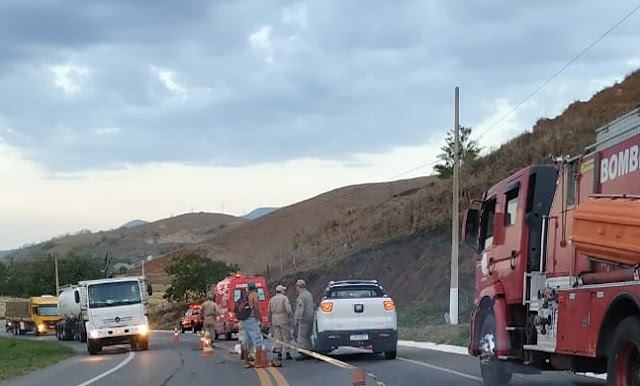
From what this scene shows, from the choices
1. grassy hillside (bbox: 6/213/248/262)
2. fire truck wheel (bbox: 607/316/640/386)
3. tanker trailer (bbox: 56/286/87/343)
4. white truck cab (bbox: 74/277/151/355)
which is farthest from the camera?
grassy hillside (bbox: 6/213/248/262)

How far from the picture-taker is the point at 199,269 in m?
74.6

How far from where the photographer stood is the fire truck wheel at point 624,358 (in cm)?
976

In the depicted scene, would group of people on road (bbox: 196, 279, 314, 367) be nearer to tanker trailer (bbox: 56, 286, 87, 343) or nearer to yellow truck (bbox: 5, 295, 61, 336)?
tanker trailer (bbox: 56, 286, 87, 343)

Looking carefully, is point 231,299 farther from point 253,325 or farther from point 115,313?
point 253,325

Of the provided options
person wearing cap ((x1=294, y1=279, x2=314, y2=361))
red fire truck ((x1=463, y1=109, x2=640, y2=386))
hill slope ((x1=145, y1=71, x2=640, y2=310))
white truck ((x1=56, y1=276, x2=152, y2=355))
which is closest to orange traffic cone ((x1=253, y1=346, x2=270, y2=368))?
person wearing cap ((x1=294, y1=279, x2=314, y2=361))

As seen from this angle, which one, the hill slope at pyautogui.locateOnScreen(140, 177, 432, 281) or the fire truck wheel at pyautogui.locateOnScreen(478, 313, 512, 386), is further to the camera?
the hill slope at pyautogui.locateOnScreen(140, 177, 432, 281)

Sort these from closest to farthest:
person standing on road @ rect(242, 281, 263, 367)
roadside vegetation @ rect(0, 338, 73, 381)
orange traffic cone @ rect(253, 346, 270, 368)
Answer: person standing on road @ rect(242, 281, 263, 367), orange traffic cone @ rect(253, 346, 270, 368), roadside vegetation @ rect(0, 338, 73, 381)

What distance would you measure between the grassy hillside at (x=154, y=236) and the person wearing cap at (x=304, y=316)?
131 m

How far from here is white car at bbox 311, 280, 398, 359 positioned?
20781 millimetres

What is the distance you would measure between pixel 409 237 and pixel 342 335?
3553cm

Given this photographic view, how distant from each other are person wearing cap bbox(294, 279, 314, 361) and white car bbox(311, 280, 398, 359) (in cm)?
81

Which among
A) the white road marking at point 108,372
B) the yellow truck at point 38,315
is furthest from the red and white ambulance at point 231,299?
the yellow truck at point 38,315

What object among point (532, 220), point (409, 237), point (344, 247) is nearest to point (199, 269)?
point (344, 247)

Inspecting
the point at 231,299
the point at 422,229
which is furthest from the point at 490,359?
the point at 422,229
